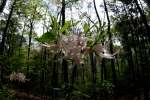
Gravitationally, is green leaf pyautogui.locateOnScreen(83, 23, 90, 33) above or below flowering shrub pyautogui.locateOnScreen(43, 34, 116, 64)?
above

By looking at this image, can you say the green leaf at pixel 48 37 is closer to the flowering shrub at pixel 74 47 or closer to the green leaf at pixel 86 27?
the flowering shrub at pixel 74 47

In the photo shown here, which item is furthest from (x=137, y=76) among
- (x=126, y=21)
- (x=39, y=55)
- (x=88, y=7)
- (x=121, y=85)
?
(x=39, y=55)

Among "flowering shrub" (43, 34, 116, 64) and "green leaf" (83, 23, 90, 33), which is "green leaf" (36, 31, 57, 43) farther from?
"green leaf" (83, 23, 90, 33)

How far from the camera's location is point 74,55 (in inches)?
67.9

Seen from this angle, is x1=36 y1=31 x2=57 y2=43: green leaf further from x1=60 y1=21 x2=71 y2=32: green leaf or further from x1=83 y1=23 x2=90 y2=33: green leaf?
x1=83 y1=23 x2=90 y2=33: green leaf

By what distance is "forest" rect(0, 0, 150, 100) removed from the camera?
5.77 ft

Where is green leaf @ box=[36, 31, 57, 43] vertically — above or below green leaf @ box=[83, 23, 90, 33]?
below

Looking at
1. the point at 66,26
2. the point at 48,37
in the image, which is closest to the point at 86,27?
the point at 66,26

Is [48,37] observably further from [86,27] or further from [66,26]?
[86,27]

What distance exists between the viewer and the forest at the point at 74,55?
1758 millimetres

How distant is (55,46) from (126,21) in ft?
85.9

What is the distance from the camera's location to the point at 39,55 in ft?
117

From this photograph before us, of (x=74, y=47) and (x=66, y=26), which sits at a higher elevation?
(x=66, y=26)

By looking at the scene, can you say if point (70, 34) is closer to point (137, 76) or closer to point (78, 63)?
point (78, 63)
